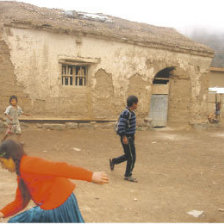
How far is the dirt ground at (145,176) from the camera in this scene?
3.53 meters

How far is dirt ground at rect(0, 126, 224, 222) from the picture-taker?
139 inches

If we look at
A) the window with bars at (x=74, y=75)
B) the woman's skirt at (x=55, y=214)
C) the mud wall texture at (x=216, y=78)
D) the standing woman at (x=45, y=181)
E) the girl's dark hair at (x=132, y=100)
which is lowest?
the woman's skirt at (x=55, y=214)

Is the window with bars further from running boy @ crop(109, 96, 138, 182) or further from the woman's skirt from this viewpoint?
the woman's skirt

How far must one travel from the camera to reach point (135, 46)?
10094mm

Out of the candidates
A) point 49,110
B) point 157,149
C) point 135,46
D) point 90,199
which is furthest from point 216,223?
point 135,46

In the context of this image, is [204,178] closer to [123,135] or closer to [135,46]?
[123,135]

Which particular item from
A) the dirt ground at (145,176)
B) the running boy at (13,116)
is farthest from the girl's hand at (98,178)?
the running boy at (13,116)

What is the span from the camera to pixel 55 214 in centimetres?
185

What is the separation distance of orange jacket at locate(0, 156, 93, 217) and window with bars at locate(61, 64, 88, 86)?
291 inches

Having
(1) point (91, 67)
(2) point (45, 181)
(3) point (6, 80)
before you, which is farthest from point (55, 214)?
(1) point (91, 67)

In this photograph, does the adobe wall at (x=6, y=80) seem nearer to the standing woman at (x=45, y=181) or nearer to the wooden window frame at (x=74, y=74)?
the wooden window frame at (x=74, y=74)

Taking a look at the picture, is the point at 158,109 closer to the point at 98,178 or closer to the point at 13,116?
the point at 13,116

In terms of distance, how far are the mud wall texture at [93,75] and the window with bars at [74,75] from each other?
0.21m

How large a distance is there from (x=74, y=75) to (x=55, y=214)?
7.71 m
